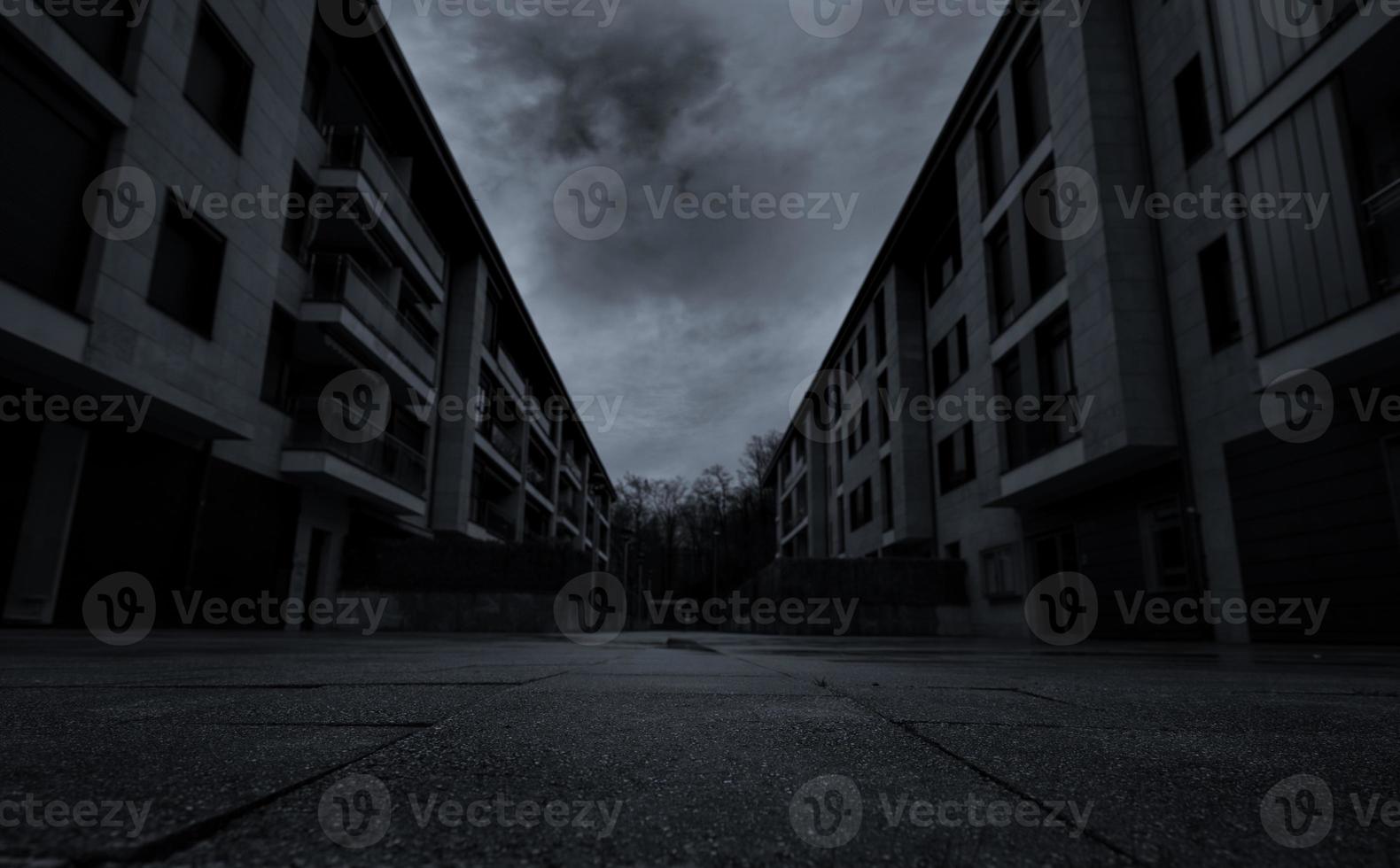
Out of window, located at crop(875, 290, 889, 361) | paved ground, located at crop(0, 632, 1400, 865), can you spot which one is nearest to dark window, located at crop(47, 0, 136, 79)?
paved ground, located at crop(0, 632, 1400, 865)

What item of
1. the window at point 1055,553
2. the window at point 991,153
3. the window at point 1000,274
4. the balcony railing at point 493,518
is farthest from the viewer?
the balcony railing at point 493,518

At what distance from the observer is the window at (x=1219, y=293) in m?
11.0

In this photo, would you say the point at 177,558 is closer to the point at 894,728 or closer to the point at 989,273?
the point at 894,728

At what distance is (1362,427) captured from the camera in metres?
8.65

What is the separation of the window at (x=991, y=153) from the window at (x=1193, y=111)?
18.3 feet

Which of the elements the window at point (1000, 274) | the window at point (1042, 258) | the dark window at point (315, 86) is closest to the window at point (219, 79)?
the dark window at point (315, 86)

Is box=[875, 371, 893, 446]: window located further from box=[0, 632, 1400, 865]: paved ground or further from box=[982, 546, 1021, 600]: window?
box=[0, 632, 1400, 865]: paved ground

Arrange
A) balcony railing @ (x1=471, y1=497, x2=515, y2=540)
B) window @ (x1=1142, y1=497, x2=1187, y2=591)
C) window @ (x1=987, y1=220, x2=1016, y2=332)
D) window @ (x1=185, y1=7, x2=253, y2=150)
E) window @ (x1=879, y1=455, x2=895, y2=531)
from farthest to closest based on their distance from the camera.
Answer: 1. balcony railing @ (x1=471, y1=497, x2=515, y2=540)
2. window @ (x1=879, y1=455, x2=895, y2=531)
3. window @ (x1=987, y1=220, x2=1016, y2=332)
4. window @ (x1=1142, y1=497, x2=1187, y2=591)
5. window @ (x1=185, y1=7, x2=253, y2=150)

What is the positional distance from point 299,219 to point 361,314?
2247 millimetres

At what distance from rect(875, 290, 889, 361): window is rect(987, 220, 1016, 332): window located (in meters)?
8.35

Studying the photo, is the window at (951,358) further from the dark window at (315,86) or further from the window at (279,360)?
the dark window at (315,86)

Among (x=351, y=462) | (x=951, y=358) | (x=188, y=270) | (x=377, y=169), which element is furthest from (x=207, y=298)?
(x=951, y=358)

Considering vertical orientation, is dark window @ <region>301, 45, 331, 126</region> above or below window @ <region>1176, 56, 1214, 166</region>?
above

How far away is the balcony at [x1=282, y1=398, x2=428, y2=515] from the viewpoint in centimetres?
1481
